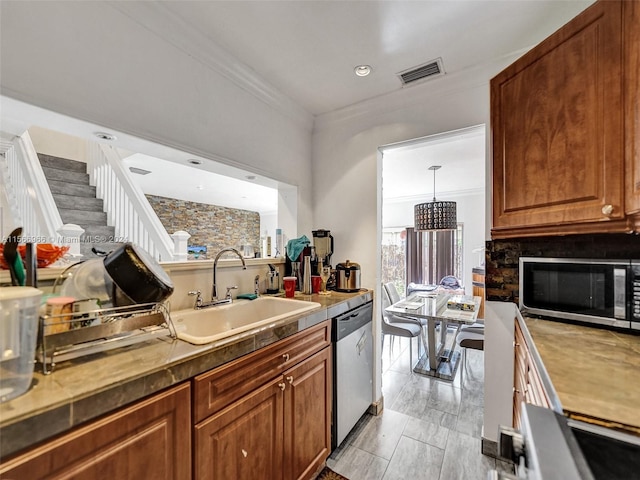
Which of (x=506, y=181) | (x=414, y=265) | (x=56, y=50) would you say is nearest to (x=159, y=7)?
(x=56, y=50)

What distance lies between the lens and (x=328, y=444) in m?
1.65

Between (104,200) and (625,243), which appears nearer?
(625,243)

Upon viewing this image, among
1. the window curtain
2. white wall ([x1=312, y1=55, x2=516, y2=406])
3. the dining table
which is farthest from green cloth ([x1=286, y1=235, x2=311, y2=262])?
the window curtain

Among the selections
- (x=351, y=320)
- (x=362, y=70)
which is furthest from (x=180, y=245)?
(x=362, y=70)

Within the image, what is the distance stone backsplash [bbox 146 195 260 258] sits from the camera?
21.0 ft

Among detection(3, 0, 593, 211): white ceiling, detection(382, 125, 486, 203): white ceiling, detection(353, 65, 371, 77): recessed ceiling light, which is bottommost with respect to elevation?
detection(382, 125, 486, 203): white ceiling

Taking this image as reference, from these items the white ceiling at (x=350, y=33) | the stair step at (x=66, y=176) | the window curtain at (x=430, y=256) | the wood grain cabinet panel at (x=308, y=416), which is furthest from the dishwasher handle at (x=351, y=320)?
the window curtain at (x=430, y=256)

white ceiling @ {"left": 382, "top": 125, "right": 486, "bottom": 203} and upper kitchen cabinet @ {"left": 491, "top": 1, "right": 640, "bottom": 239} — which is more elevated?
white ceiling @ {"left": 382, "top": 125, "right": 486, "bottom": 203}

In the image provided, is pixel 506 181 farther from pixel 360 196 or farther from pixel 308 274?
pixel 308 274

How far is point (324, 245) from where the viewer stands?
2375 millimetres

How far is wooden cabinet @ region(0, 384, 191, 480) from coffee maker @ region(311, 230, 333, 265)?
5.22 ft

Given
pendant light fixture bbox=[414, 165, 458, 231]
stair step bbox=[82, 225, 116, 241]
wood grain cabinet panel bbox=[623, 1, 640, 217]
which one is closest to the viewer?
wood grain cabinet panel bbox=[623, 1, 640, 217]

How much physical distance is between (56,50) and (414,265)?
6.47 metres

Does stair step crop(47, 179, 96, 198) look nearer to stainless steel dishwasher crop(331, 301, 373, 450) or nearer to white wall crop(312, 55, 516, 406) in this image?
white wall crop(312, 55, 516, 406)
